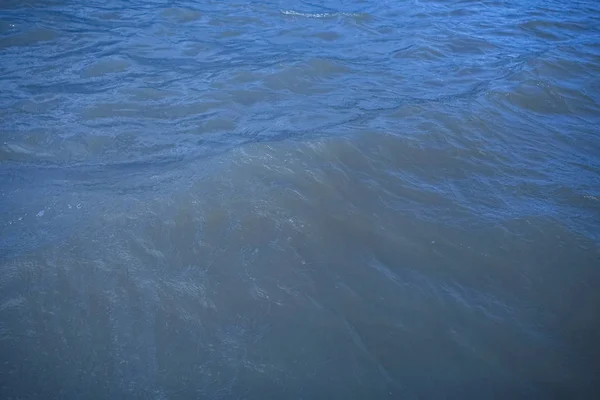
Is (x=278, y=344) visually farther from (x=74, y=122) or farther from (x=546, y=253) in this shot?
(x=74, y=122)

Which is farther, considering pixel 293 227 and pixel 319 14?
pixel 319 14

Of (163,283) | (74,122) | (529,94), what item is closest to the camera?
(163,283)

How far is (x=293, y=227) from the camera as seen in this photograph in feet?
12.3

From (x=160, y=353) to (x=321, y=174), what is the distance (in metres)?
2.51

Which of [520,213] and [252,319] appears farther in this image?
[520,213]

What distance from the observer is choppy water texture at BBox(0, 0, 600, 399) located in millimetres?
2740

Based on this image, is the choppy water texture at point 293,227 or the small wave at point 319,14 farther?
the small wave at point 319,14

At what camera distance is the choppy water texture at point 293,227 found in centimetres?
274

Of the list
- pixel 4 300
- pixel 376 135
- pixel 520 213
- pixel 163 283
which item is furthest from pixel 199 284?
pixel 520 213

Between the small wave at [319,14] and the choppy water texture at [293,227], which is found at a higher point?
the small wave at [319,14]

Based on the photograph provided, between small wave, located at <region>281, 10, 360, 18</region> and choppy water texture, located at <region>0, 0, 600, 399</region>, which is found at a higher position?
small wave, located at <region>281, 10, 360, 18</region>

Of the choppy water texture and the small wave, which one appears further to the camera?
the small wave

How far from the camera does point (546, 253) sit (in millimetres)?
3646

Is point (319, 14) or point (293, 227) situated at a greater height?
point (319, 14)
